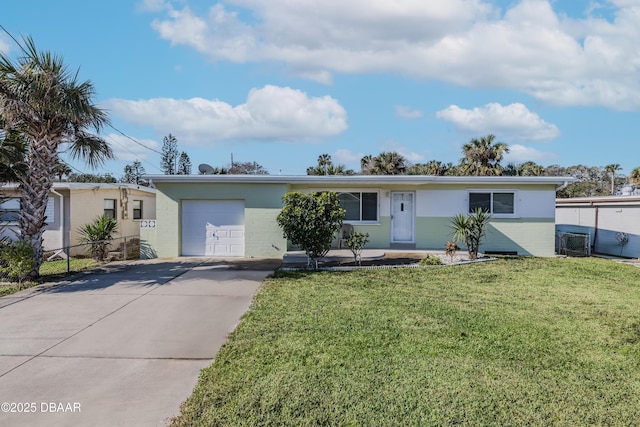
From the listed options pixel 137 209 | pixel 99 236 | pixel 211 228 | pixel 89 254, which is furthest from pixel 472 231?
pixel 137 209

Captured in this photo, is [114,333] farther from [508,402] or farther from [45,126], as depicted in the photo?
[45,126]

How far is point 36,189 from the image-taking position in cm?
1016

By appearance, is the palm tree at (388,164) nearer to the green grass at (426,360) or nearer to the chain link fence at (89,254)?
the chain link fence at (89,254)

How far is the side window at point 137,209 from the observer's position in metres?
19.2

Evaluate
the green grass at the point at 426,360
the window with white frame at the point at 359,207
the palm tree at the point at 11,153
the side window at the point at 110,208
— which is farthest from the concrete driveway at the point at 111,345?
the side window at the point at 110,208

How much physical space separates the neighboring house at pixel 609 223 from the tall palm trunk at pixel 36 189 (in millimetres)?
19093

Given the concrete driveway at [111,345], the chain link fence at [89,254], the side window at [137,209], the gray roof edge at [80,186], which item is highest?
the gray roof edge at [80,186]

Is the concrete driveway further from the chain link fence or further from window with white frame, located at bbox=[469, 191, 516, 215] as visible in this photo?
window with white frame, located at bbox=[469, 191, 516, 215]

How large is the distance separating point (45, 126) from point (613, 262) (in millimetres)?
17707

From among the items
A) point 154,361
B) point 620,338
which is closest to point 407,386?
point 154,361

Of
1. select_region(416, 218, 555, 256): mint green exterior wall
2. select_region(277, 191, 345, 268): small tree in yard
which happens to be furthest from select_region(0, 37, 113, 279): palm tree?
select_region(416, 218, 555, 256): mint green exterior wall

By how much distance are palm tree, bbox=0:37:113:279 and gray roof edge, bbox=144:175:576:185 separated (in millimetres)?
3510

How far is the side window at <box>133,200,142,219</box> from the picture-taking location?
19.2 meters

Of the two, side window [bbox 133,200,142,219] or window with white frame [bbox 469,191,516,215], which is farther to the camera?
side window [bbox 133,200,142,219]
